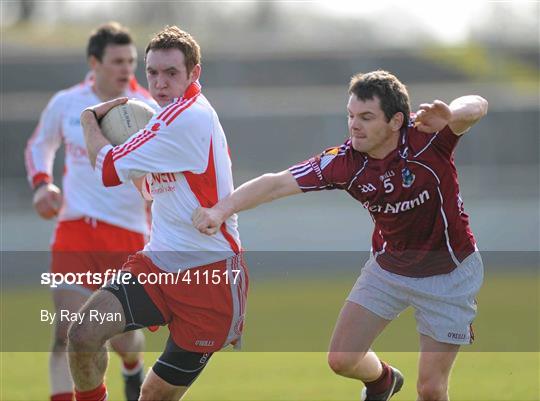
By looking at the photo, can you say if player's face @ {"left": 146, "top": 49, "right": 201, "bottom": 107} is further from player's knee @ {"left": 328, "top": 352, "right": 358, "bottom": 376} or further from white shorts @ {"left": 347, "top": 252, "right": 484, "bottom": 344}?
player's knee @ {"left": 328, "top": 352, "right": 358, "bottom": 376}

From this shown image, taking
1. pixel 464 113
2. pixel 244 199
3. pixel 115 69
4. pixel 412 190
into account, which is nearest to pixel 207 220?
pixel 244 199

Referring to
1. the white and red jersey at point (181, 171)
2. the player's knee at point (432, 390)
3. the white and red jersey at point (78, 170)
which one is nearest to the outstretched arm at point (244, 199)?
the white and red jersey at point (181, 171)

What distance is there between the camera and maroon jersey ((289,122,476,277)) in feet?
18.9

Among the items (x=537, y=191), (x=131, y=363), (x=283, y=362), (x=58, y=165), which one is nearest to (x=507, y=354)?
(x=283, y=362)

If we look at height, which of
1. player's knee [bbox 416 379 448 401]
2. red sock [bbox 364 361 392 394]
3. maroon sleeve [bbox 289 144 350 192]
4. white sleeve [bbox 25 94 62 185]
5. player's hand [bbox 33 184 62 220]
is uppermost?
maroon sleeve [bbox 289 144 350 192]

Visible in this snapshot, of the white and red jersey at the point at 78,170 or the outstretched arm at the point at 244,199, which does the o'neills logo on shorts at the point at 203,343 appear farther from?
the white and red jersey at the point at 78,170

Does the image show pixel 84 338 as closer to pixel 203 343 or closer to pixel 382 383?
pixel 203 343

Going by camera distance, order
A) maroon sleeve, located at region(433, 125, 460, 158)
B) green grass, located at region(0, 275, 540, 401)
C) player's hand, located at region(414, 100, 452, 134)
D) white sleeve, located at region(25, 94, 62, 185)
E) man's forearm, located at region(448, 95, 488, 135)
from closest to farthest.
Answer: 1. player's hand, located at region(414, 100, 452, 134)
2. man's forearm, located at region(448, 95, 488, 135)
3. maroon sleeve, located at region(433, 125, 460, 158)
4. white sleeve, located at region(25, 94, 62, 185)
5. green grass, located at region(0, 275, 540, 401)

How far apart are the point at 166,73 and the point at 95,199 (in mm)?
2302

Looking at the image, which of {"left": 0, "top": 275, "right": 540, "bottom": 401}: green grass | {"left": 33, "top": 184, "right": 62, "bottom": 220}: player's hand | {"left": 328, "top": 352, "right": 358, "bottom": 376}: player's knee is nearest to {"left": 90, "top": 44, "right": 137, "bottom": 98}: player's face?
{"left": 33, "top": 184, "right": 62, "bottom": 220}: player's hand

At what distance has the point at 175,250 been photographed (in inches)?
232

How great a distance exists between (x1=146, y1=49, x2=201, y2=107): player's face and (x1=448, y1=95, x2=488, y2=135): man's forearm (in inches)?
59.2

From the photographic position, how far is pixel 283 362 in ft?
33.8

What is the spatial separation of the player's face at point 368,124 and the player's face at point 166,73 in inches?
38.2
